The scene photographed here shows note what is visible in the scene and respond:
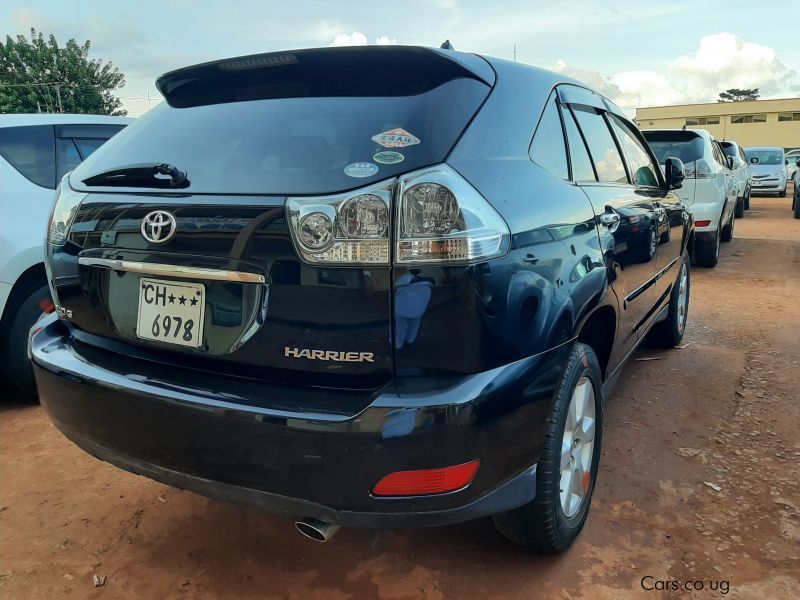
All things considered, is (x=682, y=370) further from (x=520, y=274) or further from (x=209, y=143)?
(x=209, y=143)

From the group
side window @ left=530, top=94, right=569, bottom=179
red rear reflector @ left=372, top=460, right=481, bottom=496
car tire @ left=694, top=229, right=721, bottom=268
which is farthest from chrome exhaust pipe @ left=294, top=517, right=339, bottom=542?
car tire @ left=694, top=229, right=721, bottom=268

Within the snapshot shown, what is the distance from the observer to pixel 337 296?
5.22ft

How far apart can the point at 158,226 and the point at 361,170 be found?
0.61 m

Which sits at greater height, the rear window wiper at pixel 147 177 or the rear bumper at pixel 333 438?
the rear window wiper at pixel 147 177

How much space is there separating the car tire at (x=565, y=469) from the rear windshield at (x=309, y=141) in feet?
2.81

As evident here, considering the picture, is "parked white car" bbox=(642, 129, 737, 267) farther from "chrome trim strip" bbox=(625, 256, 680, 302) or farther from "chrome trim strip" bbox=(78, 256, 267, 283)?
"chrome trim strip" bbox=(78, 256, 267, 283)

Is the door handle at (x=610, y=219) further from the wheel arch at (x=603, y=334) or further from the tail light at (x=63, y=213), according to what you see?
the tail light at (x=63, y=213)

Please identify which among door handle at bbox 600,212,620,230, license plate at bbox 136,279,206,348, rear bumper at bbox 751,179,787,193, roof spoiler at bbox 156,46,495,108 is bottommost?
rear bumper at bbox 751,179,787,193

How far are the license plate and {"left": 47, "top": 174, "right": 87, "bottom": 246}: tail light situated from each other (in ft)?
1.44

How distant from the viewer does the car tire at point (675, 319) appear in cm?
433

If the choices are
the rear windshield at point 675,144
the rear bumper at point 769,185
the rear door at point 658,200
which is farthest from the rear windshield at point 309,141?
the rear bumper at point 769,185

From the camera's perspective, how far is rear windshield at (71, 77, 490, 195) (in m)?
1.68

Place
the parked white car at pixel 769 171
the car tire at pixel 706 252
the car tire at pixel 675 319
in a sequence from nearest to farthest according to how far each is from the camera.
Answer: the car tire at pixel 675 319 → the car tire at pixel 706 252 → the parked white car at pixel 769 171

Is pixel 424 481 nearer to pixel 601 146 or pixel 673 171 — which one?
pixel 601 146
